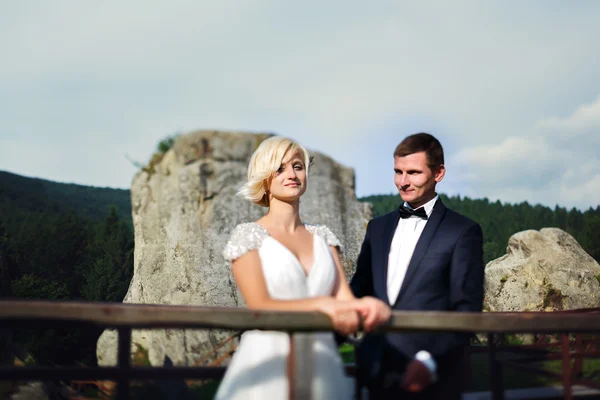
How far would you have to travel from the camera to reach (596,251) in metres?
35.0

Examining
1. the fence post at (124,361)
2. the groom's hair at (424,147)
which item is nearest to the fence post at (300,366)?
the fence post at (124,361)

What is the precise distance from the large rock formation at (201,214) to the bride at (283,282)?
31.2ft

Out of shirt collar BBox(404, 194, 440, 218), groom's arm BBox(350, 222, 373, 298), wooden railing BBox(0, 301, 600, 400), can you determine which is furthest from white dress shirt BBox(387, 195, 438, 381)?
wooden railing BBox(0, 301, 600, 400)

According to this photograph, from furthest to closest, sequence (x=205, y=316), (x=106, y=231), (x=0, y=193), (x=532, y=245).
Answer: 1. (x=0, y=193)
2. (x=106, y=231)
3. (x=532, y=245)
4. (x=205, y=316)

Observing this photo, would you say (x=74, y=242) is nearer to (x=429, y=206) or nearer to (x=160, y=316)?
(x=429, y=206)

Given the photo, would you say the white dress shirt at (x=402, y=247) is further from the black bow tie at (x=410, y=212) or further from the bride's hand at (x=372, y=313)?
the bride's hand at (x=372, y=313)

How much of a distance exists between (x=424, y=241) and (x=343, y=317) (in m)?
1.13

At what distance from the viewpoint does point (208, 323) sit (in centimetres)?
212

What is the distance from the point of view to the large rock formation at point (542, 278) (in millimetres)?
13180

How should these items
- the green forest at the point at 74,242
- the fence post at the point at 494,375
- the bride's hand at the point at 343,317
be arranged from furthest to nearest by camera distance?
the green forest at the point at 74,242, the fence post at the point at 494,375, the bride's hand at the point at 343,317

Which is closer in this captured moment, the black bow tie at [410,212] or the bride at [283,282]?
the bride at [283,282]

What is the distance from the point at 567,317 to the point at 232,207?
11.1m

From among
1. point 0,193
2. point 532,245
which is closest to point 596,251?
point 532,245

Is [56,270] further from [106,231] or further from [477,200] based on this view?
[477,200]
